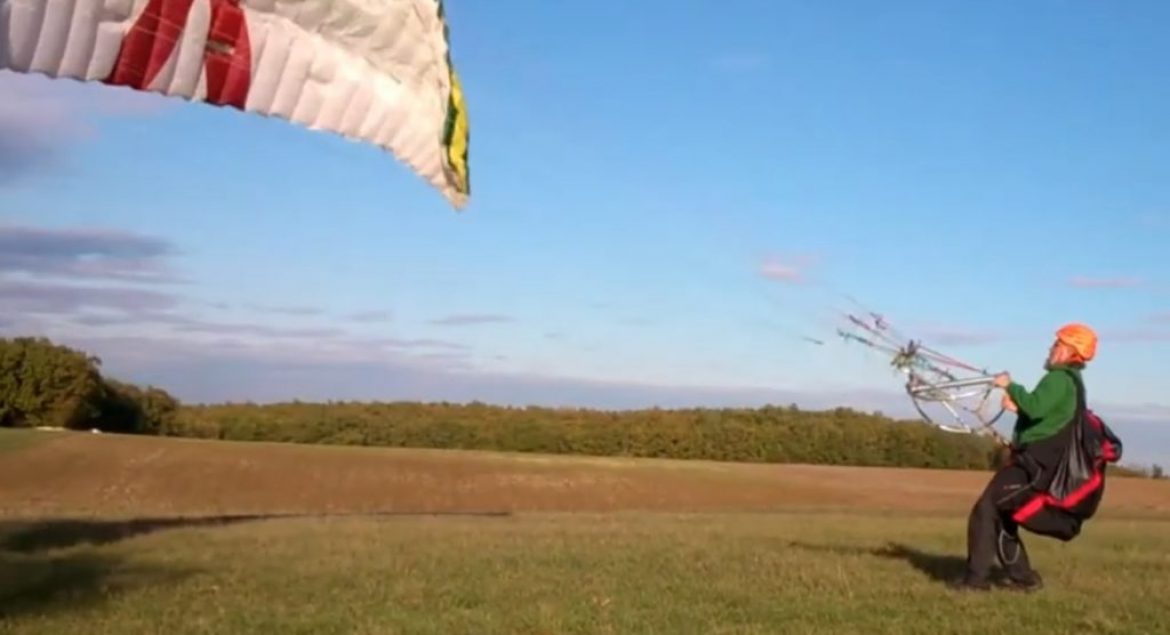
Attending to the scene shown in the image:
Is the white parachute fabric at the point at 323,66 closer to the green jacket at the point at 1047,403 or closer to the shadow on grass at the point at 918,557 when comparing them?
the green jacket at the point at 1047,403

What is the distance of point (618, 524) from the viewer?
20.0 m

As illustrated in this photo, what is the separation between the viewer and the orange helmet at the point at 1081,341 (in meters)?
11.7

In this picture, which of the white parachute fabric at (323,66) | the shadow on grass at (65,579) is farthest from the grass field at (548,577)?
the white parachute fabric at (323,66)

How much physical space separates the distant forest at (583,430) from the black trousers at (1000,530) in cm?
4950

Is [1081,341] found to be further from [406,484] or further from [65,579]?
[406,484]

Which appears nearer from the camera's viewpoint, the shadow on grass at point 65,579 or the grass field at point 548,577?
the grass field at point 548,577

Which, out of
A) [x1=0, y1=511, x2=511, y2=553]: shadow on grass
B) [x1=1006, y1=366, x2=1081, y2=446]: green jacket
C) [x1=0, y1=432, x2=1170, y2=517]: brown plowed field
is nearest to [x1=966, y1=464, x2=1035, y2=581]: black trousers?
[x1=1006, y1=366, x2=1081, y2=446]: green jacket

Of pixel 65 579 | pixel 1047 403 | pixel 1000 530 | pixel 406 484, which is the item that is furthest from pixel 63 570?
pixel 406 484

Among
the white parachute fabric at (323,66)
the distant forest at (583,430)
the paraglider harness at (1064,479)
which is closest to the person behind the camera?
the white parachute fabric at (323,66)

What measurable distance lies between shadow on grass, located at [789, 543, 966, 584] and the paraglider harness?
43.6 inches

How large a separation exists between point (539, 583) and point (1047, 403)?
3973 millimetres

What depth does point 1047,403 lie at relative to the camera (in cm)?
1157

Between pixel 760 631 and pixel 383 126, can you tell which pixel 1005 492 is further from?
pixel 383 126

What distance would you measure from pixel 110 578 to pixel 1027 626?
6959mm
